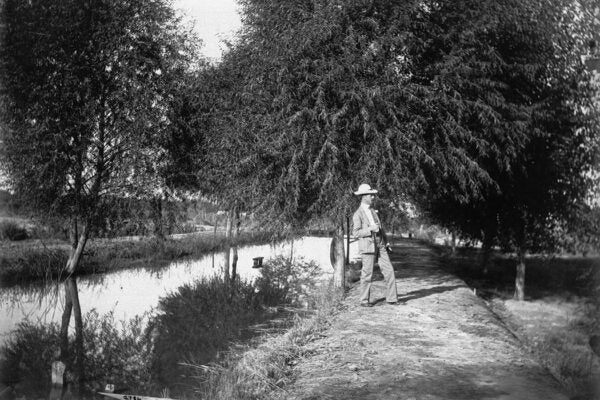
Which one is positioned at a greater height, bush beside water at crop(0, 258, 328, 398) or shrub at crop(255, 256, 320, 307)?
shrub at crop(255, 256, 320, 307)

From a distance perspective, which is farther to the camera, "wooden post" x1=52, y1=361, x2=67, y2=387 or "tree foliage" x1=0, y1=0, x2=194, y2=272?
"tree foliage" x1=0, y1=0, x2=194, y2=272

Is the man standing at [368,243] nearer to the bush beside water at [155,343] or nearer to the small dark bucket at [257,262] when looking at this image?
the bush beside water at [155,343]

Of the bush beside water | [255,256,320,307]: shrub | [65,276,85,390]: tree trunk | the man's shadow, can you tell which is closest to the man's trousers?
the man's shadow

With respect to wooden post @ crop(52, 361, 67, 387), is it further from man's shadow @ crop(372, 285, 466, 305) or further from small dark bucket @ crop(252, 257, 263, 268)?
small dark bucket @ crop(252, 257, 263, 268)

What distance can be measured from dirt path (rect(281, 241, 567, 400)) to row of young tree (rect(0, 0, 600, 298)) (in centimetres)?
304

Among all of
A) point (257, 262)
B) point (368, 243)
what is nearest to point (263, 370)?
point (368, 243)

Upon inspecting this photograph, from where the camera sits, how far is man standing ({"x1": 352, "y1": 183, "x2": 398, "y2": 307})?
28.5 ft

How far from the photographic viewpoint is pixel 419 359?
5926 mm

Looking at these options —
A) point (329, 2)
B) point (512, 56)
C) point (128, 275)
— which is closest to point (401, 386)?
point (329, 2)

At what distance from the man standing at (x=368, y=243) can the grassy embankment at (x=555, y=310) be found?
2312 millimetres

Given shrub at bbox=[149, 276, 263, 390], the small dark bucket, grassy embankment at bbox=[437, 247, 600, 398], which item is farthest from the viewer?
the small dark bucket

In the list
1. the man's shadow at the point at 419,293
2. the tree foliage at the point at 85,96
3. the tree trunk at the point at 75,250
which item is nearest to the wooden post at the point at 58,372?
the man's shadow at the point at 419,293

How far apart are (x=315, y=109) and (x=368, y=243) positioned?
2.86 meters

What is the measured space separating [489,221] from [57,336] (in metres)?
12.1
